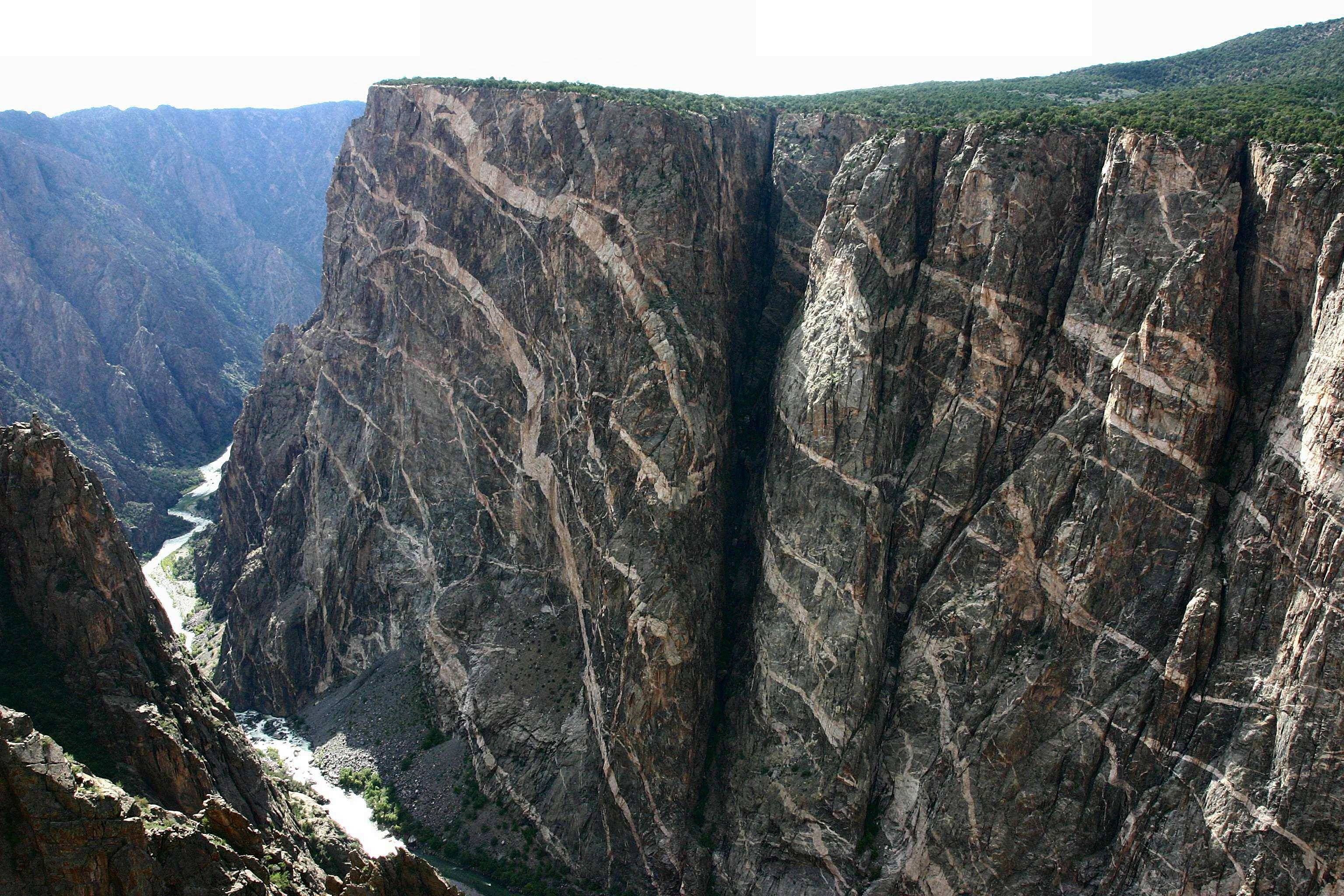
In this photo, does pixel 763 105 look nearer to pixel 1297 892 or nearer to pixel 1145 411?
pixel 1145 411

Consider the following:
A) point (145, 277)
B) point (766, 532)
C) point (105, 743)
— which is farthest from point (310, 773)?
point (145, 277)

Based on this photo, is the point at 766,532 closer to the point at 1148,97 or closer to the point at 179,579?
the point at 1148,97

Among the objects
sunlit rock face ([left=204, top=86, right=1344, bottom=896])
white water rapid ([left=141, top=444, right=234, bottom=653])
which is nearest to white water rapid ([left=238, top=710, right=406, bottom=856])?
sunlit rock face ([left=204, top=86, right=1344, bottom=896])

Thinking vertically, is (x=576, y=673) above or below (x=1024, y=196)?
below

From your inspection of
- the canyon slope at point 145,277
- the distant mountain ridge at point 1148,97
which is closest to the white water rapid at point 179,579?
the canyon slope at point 145,277

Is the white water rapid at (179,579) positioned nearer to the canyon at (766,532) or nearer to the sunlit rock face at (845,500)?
the canyon at (766,532)

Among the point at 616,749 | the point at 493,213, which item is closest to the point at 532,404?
the point at 493,213
